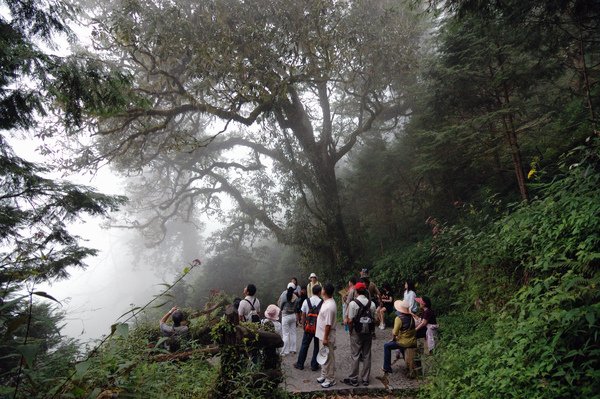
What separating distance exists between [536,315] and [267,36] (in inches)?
364

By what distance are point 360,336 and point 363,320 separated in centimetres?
33

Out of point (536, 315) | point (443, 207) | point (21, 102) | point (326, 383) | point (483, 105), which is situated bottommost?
point (326, 383)

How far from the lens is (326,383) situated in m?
5.68

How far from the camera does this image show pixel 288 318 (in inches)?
285

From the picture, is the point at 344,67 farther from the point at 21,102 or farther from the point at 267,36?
the point at 21,102

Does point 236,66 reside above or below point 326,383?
above

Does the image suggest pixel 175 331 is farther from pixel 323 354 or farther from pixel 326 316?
pixel 326 316

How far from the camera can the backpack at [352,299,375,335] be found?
222 inches

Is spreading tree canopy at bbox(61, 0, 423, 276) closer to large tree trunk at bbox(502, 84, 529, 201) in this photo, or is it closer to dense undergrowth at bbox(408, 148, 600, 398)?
large tree trunk at bbox(502, 84, 529, 201)

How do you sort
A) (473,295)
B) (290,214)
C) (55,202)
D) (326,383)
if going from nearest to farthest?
(326,383), (55,202), (473,295), (290,214)

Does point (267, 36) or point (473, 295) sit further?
point (267, 36)

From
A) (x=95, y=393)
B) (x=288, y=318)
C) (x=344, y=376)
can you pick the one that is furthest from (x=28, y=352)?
(x=288, y=318)

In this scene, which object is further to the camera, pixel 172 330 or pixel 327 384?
pixel 172 330

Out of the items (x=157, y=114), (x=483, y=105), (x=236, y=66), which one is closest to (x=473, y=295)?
(x=483, y=105)
